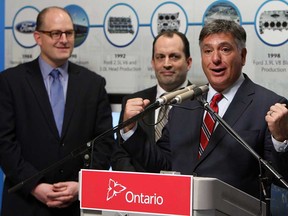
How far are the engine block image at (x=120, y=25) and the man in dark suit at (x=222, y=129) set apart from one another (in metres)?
1.69

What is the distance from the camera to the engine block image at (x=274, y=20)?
399 cm

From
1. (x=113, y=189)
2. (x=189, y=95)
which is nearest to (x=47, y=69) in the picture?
(x=189, y=95)

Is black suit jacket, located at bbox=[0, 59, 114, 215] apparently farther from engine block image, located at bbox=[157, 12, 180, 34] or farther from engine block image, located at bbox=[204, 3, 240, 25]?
engine block image, located at bbox=[204, 3, 240, 25]

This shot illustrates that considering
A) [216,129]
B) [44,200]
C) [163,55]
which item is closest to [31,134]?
[44,200]

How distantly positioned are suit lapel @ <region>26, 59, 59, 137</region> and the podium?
1869mm

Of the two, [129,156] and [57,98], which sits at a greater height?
[57,98]

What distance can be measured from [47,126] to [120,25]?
43.2 inches

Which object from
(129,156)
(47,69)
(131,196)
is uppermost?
(47,69)

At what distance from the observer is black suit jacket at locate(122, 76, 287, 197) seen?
108 inches

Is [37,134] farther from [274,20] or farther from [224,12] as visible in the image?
[274,20]

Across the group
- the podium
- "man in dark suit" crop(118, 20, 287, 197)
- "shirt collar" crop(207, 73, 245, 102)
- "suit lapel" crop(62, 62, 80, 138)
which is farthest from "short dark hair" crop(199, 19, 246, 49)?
"suit lapel" crop(62, 62, 80, 138)

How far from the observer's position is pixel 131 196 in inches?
81.0

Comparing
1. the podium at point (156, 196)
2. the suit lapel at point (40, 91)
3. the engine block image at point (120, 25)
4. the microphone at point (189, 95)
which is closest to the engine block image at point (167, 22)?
the engine block image at point (120, 25)

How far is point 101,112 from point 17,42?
1.23m
